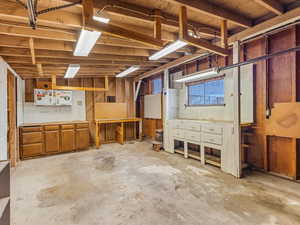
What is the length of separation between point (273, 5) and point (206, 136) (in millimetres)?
2539

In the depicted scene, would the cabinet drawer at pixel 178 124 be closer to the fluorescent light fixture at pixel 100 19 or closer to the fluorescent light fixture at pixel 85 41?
the fluorescent light fixture at pixel 85 41

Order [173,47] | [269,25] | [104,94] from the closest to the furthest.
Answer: [269,25] → [173,47] → [104,94]

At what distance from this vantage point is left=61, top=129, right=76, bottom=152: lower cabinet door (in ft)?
15.8

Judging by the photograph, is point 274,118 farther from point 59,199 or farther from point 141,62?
point 59,199

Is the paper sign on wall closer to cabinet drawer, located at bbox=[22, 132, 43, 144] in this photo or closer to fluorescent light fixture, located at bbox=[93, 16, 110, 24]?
cabinet drawer, located at bbox=[22, 132, 43, 144]

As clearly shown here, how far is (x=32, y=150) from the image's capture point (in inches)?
173

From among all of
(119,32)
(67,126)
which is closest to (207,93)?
(119,32)

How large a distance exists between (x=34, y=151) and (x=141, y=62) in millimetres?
3821

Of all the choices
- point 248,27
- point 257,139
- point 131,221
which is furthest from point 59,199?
point 248,27

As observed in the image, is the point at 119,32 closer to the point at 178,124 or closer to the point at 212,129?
the point at 212,129

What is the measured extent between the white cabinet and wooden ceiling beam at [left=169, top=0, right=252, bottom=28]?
1838mm

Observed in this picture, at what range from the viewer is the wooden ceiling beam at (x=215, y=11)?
211cm

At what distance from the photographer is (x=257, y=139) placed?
11.1 feet

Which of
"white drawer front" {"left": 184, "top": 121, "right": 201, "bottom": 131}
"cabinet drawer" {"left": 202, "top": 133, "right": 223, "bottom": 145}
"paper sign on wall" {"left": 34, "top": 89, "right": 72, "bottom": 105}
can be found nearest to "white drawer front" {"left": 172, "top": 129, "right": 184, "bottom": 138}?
"white drawer front" {"left": 184, "top": 121, "right": 201, "bottom": 131}
